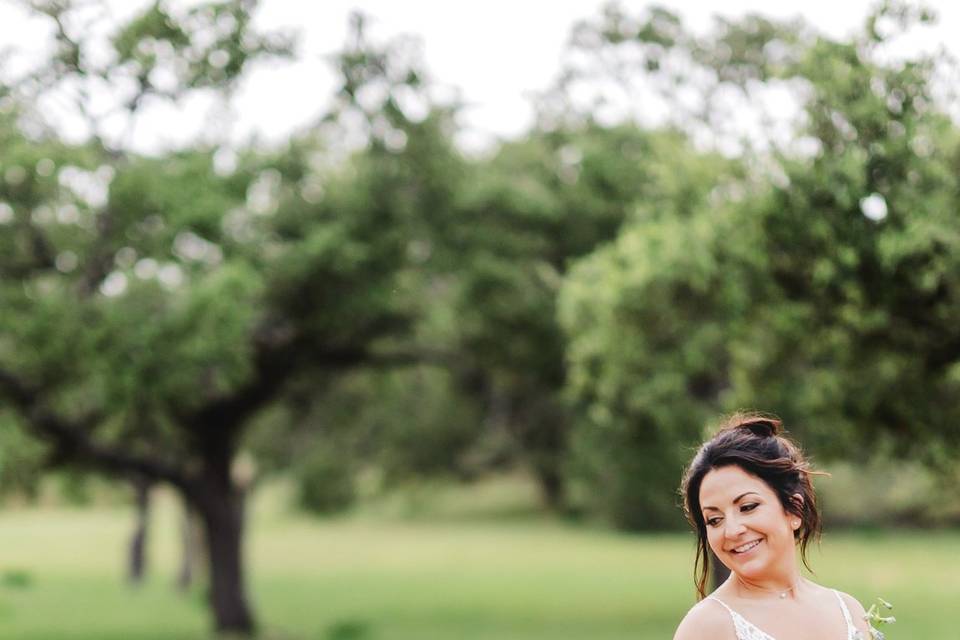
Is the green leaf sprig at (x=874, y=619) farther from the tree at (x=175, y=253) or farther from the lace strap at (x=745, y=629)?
the tree at (x=175, y=253)

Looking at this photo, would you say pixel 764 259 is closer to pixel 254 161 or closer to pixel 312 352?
pixel 254 161

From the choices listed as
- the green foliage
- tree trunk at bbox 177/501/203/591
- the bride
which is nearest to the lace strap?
the bride

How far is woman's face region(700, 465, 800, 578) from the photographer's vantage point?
11.1 ft

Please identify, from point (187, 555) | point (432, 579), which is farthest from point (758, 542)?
point (432, 579)

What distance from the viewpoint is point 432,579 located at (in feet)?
111

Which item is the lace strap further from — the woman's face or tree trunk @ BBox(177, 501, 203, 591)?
tree trunk @ BBox(177, 501, 203, 591)

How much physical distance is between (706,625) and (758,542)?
28 cm

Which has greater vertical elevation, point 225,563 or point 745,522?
point 225,563

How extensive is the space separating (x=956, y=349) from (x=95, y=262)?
9.88m

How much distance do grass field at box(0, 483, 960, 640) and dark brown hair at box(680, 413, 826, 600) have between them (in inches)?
378

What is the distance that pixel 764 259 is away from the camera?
11.7 metres

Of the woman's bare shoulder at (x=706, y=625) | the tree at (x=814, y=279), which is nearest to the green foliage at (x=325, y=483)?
the tree at (x=814, y=279)

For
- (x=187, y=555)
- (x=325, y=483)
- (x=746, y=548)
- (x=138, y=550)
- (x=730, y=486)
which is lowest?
(x=746, y=548)

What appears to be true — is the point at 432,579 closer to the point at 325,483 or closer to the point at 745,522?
the point at 325,483
